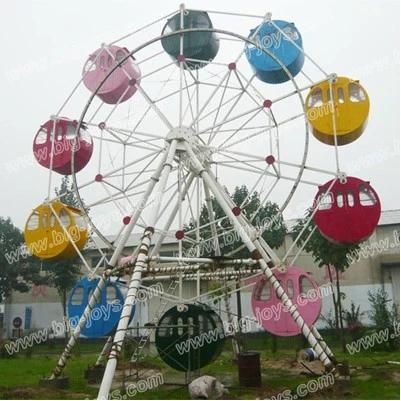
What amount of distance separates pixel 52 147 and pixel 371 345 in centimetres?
1728

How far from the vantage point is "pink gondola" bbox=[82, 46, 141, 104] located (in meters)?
17.4

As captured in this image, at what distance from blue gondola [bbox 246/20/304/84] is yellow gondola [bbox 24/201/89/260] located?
7.35m

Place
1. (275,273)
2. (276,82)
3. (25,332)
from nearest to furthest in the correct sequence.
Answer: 1. (275,273)
2. (276,82)
3. (25,332)

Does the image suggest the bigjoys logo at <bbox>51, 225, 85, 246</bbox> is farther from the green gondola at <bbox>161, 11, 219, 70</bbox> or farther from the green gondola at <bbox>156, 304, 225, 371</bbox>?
the green gondola at <bbox>161, 11, 219, 70</bbox>

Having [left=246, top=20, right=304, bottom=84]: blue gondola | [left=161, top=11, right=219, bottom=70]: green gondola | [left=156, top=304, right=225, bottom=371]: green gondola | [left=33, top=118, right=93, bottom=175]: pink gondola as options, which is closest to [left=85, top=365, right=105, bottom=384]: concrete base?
[left=156, top=304, right=225, bottom=371]: green gondola

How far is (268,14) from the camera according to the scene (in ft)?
53.8

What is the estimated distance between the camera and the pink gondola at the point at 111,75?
1739cm

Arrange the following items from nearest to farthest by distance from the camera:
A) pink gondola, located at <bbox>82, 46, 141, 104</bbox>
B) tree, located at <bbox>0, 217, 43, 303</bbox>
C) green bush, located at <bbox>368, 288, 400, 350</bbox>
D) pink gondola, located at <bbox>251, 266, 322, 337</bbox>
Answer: pink gondola, located at <bbox>251, 266, 322, 337</bbox>
pink gondola, located at <bbox>82, 46, 141, 104</bbox>
green bush, located at <bbox>368, 288, 400, 350</bbox>
tree, located at <bbox>0, 217, 43, 303</bbox>

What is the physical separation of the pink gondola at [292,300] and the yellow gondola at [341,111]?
3914mm

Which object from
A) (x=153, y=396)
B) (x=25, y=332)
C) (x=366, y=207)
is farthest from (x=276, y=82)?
(x=25, y=332)

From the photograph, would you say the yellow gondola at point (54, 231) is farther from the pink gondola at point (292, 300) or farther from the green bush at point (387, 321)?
the green bush at point (387, 321)

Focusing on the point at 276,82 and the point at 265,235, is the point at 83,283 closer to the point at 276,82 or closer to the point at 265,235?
the point at 276,82

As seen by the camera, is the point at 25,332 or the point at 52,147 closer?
the point at 52,147

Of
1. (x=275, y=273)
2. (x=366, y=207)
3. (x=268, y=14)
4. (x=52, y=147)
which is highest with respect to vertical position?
(x=268, y=14)
